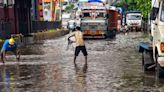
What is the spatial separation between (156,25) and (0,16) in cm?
2193

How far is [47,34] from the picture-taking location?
5419 centimetres

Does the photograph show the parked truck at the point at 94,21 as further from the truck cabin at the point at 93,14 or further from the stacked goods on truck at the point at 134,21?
the stacked goods on truck at the point at 134,21

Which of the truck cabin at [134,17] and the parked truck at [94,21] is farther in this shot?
the truck cabin at [134,17]

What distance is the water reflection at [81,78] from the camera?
14633mm

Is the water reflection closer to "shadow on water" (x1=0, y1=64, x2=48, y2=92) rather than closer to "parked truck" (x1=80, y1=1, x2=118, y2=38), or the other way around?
"shadow on water" (x1=0, y1=64, x2=48, y2=92)

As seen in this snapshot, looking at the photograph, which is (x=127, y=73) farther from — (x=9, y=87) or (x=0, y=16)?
(x=0, y=16)

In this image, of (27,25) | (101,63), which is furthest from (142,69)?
(27,25)

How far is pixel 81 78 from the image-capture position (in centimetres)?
1706

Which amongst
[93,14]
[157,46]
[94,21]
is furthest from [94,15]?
[157,46]

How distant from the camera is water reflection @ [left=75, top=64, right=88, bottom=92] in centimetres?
1463

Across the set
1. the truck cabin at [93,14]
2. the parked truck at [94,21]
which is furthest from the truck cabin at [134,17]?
the truck cabin at [93,14]

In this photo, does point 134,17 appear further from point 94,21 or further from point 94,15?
point 94,21

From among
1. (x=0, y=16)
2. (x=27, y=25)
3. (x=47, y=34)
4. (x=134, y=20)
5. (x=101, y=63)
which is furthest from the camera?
(x=134, y=20)

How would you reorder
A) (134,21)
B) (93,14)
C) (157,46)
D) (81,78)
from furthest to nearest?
1. (134,21)
2. (93,14)
3. (81,78)
4. (157,46)
